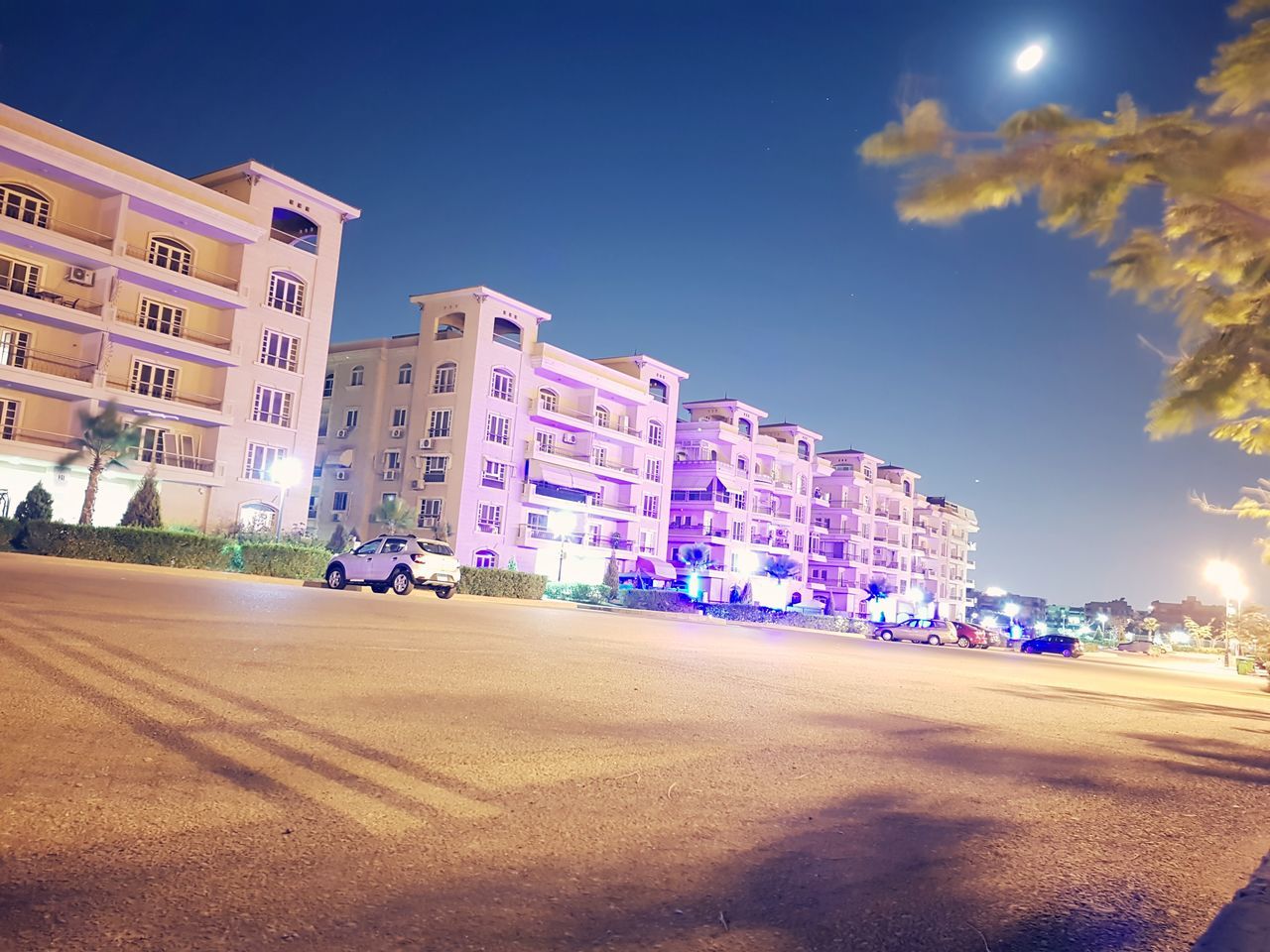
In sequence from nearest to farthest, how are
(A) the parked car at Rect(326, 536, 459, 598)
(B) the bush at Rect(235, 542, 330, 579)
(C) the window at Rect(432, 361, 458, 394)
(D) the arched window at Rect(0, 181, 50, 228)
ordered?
(A) the parked car at Rect(326, 536, 459, 598), (B) the bush at Rect(235, 542, 330, 579), (D) the arched window at Rect(0, 181, 50, 228), (C) the window at Rect(432, 361, 458, 394)

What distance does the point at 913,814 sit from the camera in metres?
5.18

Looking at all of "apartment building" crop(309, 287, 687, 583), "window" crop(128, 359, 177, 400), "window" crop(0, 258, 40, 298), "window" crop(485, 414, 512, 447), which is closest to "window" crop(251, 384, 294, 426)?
"window" crop(128, 359, 177, 400)

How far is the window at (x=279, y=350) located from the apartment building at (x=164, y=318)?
67 mm

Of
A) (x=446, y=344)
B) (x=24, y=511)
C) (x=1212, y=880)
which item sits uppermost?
(x=446, y=344)

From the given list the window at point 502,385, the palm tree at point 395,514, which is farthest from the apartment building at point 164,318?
the window at point 502,385

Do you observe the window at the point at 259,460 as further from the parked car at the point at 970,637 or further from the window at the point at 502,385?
the parked car at the point at 970,637

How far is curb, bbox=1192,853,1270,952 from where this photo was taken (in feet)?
11.1

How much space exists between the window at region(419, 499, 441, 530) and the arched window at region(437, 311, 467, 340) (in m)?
9.47

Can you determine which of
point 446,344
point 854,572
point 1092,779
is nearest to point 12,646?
point 1092,779

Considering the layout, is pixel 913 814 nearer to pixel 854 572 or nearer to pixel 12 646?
pixel 12 646

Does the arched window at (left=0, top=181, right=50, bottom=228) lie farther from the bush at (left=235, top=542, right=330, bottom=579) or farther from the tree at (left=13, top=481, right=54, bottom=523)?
the bush at (left=235, top=542, right=330, bottom=579)

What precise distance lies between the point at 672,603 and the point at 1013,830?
4510cm

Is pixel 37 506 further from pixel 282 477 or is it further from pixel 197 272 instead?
pixel 197 272

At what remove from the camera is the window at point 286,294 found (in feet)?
141
